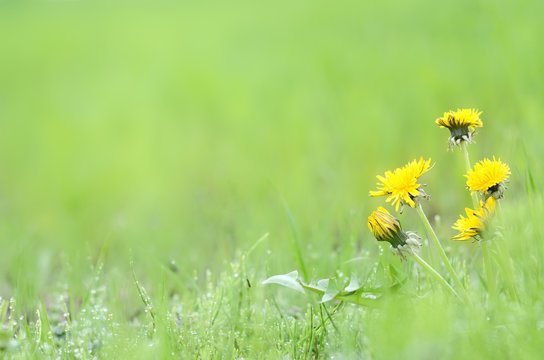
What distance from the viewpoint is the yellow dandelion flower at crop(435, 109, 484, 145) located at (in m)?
1.98

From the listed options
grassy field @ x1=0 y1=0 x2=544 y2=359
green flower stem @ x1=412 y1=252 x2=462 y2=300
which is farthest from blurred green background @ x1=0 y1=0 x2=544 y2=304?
green flower stem @ x1=412 y1=252 x2=462 y2=300

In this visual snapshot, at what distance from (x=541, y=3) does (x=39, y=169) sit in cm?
355

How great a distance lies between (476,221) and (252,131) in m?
3.30

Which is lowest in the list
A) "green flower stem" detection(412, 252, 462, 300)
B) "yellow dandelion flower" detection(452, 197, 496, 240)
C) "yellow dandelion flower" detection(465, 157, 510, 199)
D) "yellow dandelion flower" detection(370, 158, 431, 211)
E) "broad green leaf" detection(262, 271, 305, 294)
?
"broad green leaf" detection(262, 271, 305, 294)

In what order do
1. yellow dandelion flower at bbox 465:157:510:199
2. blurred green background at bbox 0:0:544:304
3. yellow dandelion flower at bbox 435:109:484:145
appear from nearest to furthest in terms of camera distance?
1. yellow dandelion flower at bbox 465:157:510:199
2. yellow dandelion flower at bbox 435:109:484:145
3. blurred green background at bbox 0:0:544:304

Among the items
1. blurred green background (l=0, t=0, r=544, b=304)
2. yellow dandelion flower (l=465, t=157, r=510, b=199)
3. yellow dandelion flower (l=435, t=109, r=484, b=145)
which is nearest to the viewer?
yellow dandelion flower (l=465, t=157, r=510, b=199)

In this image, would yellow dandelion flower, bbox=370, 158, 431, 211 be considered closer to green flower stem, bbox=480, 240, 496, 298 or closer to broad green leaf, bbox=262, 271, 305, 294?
green flower stem, bbox=480, 240, 496, 298

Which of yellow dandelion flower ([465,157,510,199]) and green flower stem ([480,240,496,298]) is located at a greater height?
yellow dandelion flower ([465,157,510,199])

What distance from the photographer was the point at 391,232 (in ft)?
6.24

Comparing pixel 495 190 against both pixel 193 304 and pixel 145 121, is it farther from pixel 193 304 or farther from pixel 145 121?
pixel 145 121

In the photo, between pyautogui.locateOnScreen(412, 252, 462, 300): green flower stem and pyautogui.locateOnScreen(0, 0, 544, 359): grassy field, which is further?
pyautogui.locateOnScreen(0, 0, 544, 359): grassy field

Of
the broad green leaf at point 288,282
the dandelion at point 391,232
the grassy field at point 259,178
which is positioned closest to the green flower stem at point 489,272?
the grassy field at point 259,178

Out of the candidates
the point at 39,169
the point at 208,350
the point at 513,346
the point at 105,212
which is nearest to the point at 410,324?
the point at 513,346

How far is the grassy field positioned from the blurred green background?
0.06ft
